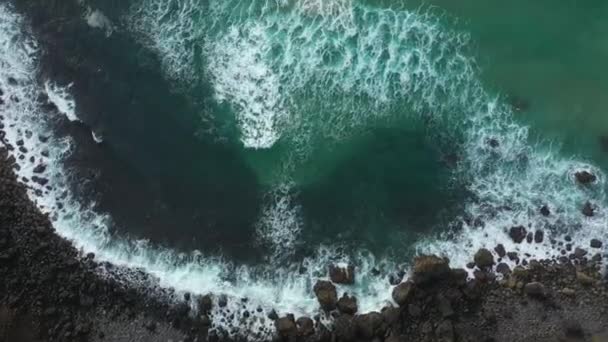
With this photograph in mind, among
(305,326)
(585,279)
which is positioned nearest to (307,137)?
(305,326)

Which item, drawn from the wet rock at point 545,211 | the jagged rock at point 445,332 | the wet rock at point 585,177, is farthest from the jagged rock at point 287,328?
the wet rock at point 585,177

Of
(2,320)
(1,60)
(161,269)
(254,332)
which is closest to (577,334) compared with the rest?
(254,332)

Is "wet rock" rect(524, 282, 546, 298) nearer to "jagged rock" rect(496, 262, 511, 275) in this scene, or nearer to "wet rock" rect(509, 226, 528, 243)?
"jagged rock" rect(496, 262, 511, 275)

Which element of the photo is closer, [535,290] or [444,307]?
[444,307]

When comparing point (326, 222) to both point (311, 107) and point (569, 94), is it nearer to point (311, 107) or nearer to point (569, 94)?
point (311, 107)

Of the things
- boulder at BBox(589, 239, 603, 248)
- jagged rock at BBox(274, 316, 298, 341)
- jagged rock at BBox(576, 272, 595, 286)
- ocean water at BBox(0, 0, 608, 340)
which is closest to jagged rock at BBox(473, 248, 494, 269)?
ocean water at BBox(0, 0, 608, 340)

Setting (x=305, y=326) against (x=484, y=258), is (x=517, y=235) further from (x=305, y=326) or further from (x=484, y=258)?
Result: (x=305, y=326)

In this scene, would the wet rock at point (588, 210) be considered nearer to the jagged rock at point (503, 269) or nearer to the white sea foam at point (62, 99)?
the jagged rock at point (503, 269)
